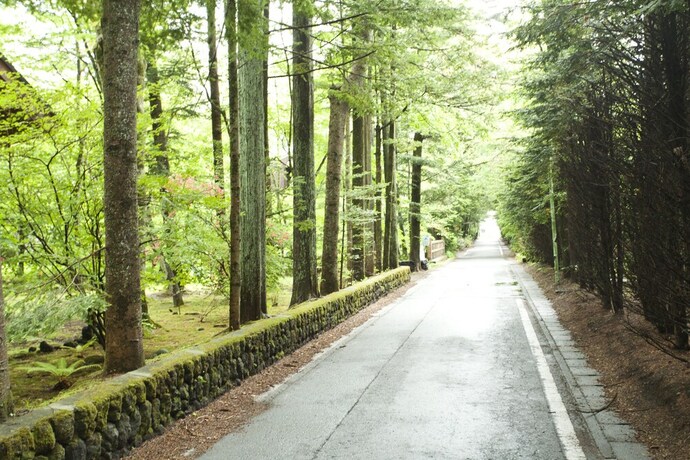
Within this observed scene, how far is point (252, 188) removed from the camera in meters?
9.77

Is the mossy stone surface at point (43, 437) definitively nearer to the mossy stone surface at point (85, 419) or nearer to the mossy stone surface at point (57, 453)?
the mossy stone surface at point (57, 453)

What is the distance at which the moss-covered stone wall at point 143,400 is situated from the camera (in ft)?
13.0

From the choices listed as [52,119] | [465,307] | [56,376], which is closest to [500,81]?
[465,307]

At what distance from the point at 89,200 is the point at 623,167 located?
24.5 feet

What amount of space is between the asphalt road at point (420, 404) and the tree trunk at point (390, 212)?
38.9ft

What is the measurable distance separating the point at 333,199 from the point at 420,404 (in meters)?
8.15

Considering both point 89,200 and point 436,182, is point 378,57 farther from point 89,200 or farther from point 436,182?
point 436,182

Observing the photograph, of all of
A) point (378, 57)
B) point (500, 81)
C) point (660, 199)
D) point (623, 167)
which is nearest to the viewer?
point (660, 199)

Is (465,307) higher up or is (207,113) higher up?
(207,113)

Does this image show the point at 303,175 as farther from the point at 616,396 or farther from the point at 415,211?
the point at 415,211

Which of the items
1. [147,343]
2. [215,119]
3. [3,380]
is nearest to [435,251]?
[215,119]

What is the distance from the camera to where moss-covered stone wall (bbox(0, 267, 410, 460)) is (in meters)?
3.96

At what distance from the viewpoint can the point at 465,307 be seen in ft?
48.6

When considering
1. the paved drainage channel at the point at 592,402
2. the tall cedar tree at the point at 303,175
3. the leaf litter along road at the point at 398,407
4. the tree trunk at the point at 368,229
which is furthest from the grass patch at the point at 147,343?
the paved drainage channel at the point at 592,402
